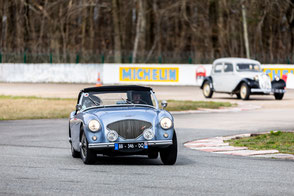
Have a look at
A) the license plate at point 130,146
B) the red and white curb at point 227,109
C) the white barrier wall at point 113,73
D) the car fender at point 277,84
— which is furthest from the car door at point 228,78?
the license plate at point 130,146

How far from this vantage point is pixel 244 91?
30.3 m

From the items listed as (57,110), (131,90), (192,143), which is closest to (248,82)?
(57,110)

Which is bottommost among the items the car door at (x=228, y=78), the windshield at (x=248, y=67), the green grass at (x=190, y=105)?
the green grass at (x=190, y=105)

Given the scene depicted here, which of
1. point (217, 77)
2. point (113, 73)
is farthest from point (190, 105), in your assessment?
point (113, 73)

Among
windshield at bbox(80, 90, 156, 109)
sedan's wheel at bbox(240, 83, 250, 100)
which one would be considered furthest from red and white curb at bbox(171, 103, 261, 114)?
windshield at bbox(80, 90, 156, 109)

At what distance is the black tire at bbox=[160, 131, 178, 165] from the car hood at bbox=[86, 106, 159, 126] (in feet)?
1.51

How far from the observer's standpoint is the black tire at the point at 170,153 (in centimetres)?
1090

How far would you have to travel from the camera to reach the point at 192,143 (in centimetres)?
1458

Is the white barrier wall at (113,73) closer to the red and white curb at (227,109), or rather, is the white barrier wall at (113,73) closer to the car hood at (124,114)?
the red and white curb at (227,109)

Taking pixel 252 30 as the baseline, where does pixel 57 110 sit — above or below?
below

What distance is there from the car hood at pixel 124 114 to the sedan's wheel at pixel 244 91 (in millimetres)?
19051

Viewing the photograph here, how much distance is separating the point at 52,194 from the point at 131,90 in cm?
425

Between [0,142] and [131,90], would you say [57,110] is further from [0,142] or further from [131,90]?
[131,90]

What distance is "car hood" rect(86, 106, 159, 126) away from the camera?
10.8 metres
